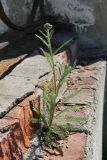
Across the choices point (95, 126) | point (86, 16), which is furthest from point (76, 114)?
point (86, 16)

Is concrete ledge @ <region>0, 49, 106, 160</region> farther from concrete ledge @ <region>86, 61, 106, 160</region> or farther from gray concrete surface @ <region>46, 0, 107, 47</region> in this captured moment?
gray concrete surface @ <region>46, 0, 107, 47</region>

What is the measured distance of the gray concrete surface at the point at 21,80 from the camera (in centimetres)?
235

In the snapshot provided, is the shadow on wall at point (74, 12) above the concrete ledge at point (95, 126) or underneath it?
above

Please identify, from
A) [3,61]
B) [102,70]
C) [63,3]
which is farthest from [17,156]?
[63,3]

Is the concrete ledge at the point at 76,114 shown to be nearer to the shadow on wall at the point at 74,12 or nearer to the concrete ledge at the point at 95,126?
the concrete ledge at the point at 95,126

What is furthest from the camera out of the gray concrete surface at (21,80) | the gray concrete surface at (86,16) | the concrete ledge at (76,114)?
the gray concrete surface at (86,16)

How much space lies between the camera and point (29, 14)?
4078 mm

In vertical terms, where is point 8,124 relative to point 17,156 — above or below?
above

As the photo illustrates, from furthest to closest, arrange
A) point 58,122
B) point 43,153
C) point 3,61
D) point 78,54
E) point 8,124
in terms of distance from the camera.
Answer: point 78,54 < point 3,61 < point 58,122 < point 43,153 < point 8,124

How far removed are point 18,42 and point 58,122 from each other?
4.07 feet

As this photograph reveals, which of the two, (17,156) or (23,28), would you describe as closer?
(17,156)

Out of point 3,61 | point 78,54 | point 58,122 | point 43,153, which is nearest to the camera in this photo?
point 43,153

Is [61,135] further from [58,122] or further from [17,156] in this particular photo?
[17,156]

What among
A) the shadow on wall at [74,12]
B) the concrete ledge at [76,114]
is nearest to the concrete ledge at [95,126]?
the concrete ledge at [76,114]
